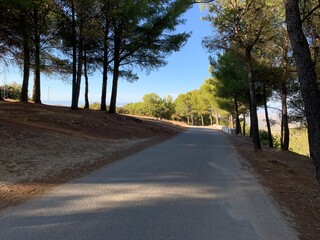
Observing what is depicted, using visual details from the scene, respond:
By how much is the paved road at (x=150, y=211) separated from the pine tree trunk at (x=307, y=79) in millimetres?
1567

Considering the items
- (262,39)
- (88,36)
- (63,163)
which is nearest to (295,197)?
(63,163)

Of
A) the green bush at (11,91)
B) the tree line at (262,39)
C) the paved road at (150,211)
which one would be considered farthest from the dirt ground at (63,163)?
the green bush at (11,91)

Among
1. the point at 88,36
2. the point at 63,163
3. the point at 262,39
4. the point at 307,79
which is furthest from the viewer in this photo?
the point at 88,36

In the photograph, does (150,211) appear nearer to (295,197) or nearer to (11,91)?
(295,197)

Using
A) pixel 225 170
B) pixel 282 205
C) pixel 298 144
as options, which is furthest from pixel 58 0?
pixel 298 144

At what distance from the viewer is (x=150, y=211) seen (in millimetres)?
6316

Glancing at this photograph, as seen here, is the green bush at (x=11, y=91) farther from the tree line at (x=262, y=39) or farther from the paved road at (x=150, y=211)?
the paved road at (x=150, y=211)

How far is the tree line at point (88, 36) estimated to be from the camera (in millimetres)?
23319

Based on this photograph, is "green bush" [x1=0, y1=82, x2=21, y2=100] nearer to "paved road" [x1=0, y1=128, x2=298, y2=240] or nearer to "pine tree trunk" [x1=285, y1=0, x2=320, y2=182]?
"paved road" [x1=0, y1=128, x2=298, y2=240]

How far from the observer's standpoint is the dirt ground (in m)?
7.26

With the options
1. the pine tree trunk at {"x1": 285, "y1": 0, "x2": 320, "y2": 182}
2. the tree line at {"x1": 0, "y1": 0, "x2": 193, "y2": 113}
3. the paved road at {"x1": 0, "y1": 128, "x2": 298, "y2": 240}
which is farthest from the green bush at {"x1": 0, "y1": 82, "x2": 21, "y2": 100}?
the pine tree trunk at {"x1": 285, "y1": 0, "x2": 320, "y2": 182}

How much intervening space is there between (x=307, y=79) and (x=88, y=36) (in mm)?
20251

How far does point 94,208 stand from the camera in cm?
642

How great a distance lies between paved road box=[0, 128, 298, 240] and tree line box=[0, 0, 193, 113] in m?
15.3
